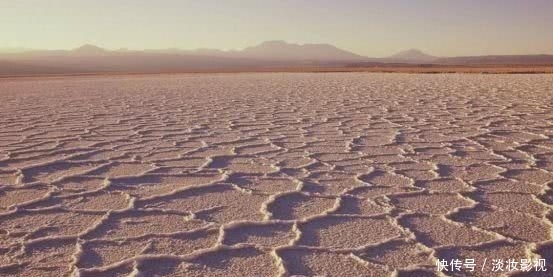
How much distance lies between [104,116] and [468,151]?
406 cm

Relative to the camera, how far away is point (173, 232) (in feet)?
6.61

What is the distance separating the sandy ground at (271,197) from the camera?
178 cm

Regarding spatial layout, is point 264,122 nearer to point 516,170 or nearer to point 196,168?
point 196,168

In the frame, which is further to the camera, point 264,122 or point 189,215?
point 264,122

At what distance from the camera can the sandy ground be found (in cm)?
178

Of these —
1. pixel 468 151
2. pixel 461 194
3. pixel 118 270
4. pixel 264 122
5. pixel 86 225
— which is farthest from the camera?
pixel 264 122

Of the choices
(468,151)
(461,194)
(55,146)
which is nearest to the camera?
(461,194)

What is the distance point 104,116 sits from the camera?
571 cm

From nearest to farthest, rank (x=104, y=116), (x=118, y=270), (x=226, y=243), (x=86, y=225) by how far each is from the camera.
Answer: (x=118, y=270) < (x=226, y=243) < (x=86, y=225) < (x=104, y=116)

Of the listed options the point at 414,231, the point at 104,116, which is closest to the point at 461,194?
the point at 414,231

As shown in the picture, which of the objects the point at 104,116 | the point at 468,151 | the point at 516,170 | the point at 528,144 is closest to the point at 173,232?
the point at 516,170

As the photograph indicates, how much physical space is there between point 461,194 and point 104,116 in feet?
14.4

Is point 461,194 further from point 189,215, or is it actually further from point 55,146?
point 55,146

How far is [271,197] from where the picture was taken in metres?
2.47
